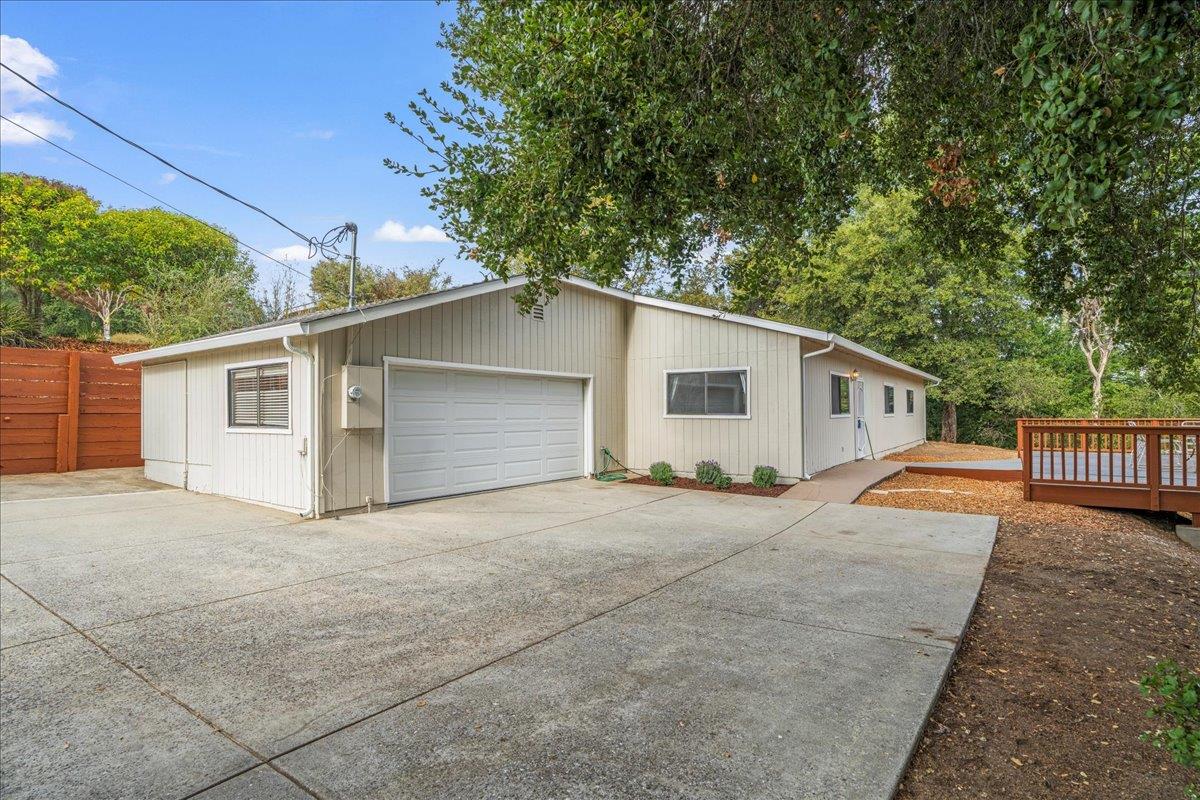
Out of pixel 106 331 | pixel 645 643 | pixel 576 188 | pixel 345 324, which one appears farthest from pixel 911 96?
pixel 106 331

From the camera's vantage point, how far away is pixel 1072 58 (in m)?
2.12

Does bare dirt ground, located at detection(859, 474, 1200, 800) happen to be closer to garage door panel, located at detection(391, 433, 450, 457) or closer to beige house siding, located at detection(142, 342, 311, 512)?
garage door panel, located at detection(391, 433, 450, 457)

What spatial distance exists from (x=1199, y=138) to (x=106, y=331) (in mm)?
26519

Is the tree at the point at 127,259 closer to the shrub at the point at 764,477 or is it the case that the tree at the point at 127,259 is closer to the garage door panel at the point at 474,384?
the garage door panel at the point at 474,384

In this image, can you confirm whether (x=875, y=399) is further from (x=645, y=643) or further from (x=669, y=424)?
(x=645, y=643)

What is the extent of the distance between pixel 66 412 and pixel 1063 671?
13.9m

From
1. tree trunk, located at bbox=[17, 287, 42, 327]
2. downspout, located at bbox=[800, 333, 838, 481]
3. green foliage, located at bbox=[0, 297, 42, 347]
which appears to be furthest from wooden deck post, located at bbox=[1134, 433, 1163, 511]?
tree trunk, located at bbox=[17, 287, 42, 327]

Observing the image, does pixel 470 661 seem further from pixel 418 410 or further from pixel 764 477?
pixel 764 477

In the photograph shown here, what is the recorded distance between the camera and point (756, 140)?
13.5 ft

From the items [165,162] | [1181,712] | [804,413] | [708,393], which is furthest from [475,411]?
[1181,712]

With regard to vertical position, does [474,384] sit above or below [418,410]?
above

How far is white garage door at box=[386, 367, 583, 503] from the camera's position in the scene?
7887mm

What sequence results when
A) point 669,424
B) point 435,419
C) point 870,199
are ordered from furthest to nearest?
point 870,199
point 669,424
point 435,419

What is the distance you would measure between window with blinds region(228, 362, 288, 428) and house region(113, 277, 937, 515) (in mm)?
27
